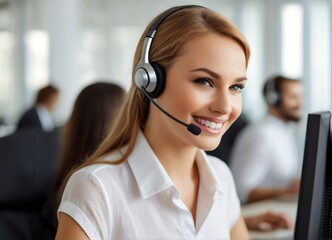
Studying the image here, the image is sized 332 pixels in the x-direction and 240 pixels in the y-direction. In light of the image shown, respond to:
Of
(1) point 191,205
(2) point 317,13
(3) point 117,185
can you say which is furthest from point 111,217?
(2) point 317,13

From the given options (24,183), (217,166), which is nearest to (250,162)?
(24,183)

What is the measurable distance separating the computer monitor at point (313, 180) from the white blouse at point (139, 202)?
261mm

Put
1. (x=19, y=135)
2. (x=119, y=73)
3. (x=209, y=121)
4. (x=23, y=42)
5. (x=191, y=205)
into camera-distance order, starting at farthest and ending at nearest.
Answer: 1. (x=23, y=42)
2. (x=119, y=73)
3. (x=19, y=135)
4. (x=191, y=205)
5. (x=209, y=121)

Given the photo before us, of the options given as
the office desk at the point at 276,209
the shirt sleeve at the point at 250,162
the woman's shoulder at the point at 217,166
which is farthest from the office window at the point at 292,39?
the woman's shoulder at the point at 217,166

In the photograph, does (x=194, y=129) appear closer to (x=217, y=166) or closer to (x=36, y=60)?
(x=217, y=166)

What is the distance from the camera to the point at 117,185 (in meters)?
1.04

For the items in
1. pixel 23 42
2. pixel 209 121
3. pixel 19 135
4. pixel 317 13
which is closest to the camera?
pixel 209 121

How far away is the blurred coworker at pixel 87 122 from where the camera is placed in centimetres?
182

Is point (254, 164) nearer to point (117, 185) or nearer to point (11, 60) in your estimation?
point (117, 185)

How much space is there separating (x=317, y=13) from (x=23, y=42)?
377cm

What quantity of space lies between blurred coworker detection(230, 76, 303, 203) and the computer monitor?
1.49 m

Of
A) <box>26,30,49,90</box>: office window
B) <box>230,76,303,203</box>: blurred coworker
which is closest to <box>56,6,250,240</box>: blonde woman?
<box>230,76,303,203</box>: blurred coworker

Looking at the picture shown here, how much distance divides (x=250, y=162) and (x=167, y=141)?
1.63 meters

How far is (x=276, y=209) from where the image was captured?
2.09 metres
